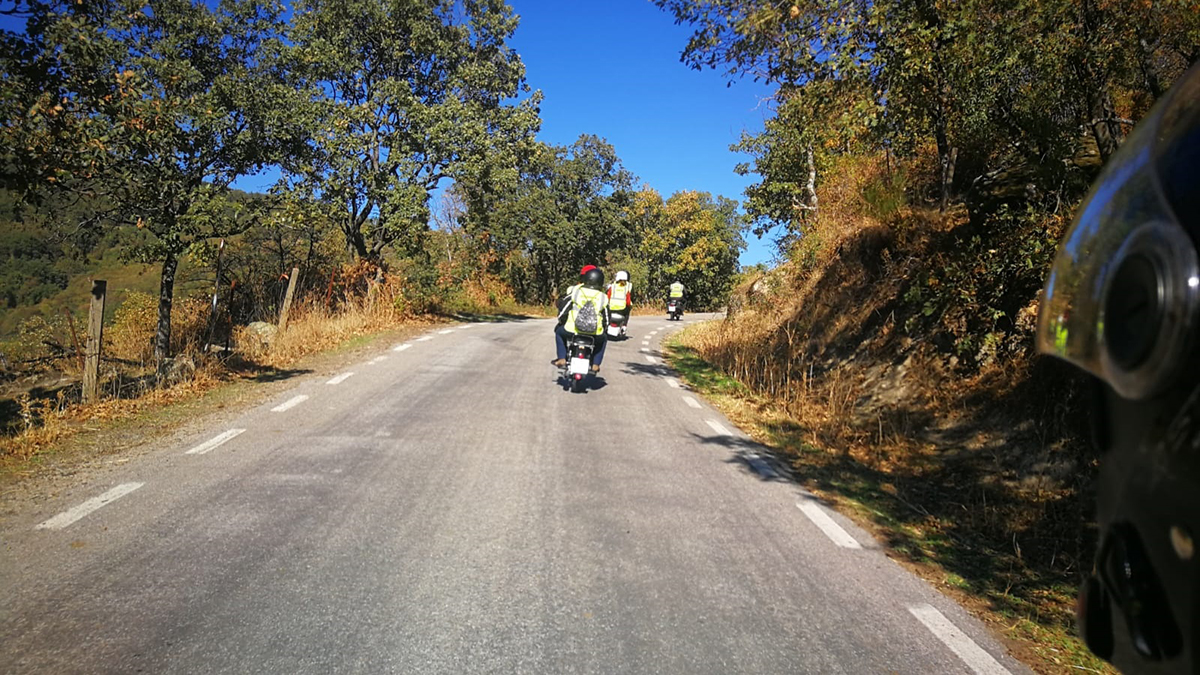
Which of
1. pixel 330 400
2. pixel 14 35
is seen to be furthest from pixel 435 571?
pixel 14 35

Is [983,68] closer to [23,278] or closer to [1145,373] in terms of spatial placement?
[1145,373]

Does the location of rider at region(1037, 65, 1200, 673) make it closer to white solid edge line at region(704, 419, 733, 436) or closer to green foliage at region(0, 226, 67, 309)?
white solid edge line at region(704, 419, 733, 436)

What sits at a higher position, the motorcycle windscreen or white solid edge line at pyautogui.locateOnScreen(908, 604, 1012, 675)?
the motorcycle windscreen

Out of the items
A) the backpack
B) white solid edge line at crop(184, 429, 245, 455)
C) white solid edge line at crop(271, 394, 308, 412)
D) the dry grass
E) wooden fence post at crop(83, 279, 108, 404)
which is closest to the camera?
the dry grass

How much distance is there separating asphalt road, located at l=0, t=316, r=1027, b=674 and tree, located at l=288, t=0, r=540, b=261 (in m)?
13.4

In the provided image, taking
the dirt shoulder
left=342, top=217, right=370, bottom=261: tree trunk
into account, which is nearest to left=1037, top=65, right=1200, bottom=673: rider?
the dirt shoulder

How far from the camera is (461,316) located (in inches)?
992

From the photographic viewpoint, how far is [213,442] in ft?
20.0

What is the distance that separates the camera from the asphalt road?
115 inches

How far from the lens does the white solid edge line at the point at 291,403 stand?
758 cm

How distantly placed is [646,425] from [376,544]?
13.8ft

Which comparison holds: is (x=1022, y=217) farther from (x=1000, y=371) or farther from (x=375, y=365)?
(x=375, y=365)

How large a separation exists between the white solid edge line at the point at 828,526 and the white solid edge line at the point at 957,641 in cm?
86

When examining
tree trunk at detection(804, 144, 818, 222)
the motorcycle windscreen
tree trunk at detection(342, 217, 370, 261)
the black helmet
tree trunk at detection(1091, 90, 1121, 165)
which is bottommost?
the motorcycle windscreen
